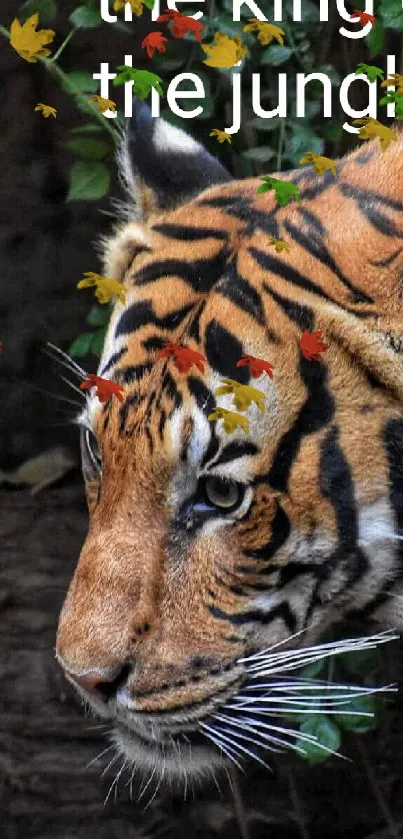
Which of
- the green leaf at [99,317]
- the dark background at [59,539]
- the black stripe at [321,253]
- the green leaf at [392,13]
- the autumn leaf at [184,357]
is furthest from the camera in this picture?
the dark background at [59,539]

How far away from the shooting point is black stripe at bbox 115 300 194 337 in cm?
326

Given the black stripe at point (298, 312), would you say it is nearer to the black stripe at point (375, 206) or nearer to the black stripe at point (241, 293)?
the black stripe at point (241, 293)

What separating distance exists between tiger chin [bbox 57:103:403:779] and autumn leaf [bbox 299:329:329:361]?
5 cm

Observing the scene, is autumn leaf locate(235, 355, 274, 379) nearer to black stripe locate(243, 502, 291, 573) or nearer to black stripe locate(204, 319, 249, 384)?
black stripe locate(204, 319, 249, 384)

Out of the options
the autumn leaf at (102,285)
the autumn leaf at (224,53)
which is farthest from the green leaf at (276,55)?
the autumn leaf at (102,285)

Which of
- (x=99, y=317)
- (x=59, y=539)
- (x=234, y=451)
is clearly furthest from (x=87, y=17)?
(x=59, y=539)

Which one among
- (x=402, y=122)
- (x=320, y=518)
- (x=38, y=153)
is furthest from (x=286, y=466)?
(x=38, y=153)

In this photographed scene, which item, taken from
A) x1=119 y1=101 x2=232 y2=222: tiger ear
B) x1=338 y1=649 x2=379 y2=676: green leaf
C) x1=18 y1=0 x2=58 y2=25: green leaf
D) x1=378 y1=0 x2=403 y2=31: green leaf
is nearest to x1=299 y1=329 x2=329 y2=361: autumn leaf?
x1=119 y1=101 x2=232 y2=222: tiger ear

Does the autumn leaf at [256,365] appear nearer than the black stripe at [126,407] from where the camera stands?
Yes

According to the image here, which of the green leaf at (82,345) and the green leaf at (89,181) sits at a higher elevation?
the green leaf at (89,181)

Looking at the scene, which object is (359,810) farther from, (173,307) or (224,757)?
(173,307)

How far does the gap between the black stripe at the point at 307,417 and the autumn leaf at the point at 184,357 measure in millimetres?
235

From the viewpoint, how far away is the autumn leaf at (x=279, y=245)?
304 cm

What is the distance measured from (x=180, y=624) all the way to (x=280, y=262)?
2.77 ft
